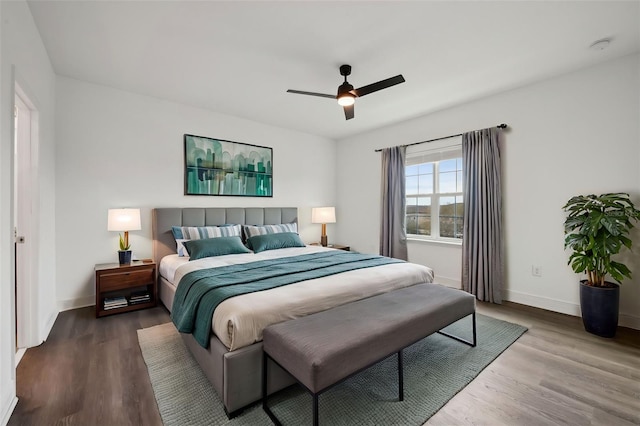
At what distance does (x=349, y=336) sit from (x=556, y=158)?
10.8ft

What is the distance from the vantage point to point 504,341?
255 cm

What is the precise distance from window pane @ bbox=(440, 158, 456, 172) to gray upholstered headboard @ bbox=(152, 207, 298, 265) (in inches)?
103

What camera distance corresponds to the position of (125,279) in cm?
321

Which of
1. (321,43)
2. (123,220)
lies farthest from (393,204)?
(123,220)

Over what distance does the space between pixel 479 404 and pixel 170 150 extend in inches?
168

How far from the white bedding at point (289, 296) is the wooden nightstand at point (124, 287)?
1.34ft

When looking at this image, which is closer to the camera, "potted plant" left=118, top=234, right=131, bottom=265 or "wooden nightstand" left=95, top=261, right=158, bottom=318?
"wooden nightstand" left=95, top=261, right=158, bottom=318

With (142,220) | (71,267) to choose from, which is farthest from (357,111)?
(71,267)

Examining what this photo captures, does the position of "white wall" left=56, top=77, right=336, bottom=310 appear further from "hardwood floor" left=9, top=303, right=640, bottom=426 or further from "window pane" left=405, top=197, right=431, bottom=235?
"window pane" left=405, top=197, right=431, bottom=235

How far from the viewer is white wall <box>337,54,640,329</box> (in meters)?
2.79

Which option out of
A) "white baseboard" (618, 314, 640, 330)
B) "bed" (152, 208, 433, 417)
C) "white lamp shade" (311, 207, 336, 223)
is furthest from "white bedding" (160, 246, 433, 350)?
"white lamp shade" (311, 207, 336, 223)

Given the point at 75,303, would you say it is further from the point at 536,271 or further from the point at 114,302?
the point at 536,271

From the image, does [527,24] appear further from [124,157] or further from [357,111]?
[124,157]

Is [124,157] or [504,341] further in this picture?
[124,157]
